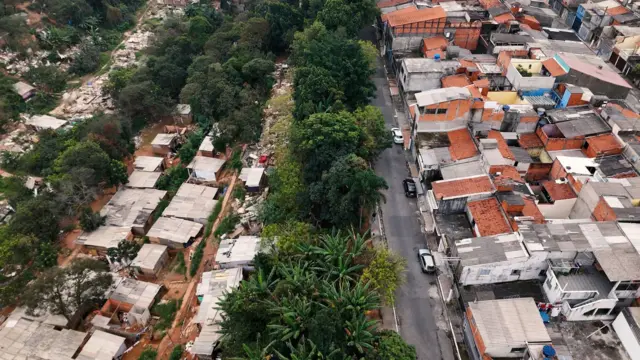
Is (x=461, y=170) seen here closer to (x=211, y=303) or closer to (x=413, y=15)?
(x=211, y=303)

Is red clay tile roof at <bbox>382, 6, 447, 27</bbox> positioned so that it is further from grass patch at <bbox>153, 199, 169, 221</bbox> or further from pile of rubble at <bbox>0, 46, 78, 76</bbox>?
pile of rubble at <bbox>0, 46, 78, 76</bbox>

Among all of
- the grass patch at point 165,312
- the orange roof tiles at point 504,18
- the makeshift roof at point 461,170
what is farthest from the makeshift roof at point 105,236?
the orange roof tiles at point 504,18

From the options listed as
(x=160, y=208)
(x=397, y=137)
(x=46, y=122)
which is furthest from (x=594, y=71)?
(x=46, y=122)

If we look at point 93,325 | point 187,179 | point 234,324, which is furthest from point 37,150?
point 234,324

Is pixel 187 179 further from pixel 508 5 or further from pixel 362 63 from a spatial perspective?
pixel 508 5

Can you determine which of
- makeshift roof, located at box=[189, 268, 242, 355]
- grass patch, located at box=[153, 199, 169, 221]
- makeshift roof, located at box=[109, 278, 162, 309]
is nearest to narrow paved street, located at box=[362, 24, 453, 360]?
makeshift roof, located at box=[189, 268, 242, 355]

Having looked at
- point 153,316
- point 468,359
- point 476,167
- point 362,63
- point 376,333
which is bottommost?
point 153,316
